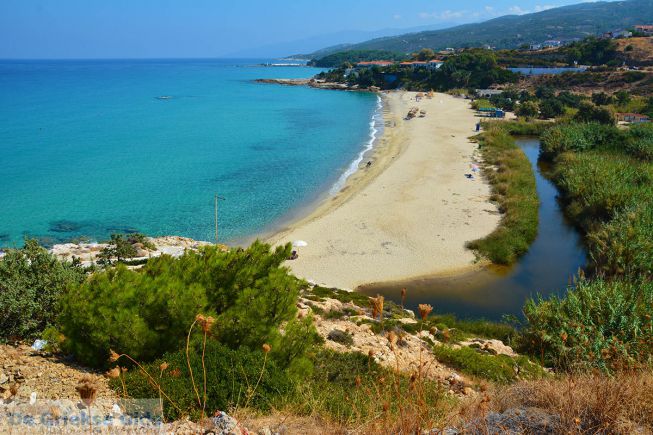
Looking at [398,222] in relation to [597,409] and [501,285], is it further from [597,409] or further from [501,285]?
[597,409]

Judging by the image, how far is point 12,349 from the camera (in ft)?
21.9

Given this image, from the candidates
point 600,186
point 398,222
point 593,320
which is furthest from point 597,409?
point 600,186

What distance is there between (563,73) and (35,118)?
87.6 m

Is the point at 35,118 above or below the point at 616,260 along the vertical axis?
above

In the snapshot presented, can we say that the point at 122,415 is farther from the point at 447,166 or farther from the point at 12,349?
the point at 447,166

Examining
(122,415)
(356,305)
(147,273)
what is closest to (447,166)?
(356,305)

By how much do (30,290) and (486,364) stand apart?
32.3 ft

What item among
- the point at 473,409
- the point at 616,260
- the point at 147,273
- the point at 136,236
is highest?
the point at 147,273

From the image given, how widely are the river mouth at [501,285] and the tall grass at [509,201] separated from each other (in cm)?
67

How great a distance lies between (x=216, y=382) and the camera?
570cm

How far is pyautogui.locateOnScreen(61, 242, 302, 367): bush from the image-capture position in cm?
637

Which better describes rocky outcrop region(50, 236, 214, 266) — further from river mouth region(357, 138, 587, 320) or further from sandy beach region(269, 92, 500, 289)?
river mouth region(357, 138, 587, 320)

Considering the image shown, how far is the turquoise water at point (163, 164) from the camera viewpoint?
84.4 feet

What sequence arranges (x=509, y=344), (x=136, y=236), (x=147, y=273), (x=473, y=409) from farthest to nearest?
1. (x=136, y=236)
2. (x=509, y=344)
3. (x=147, y=273)
4. (x=473, y=409)
